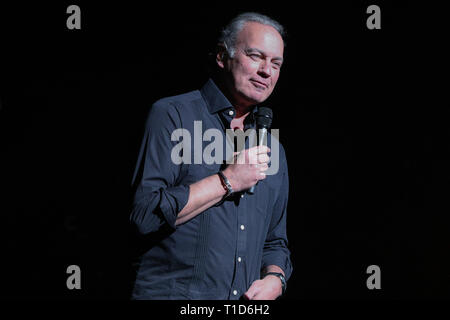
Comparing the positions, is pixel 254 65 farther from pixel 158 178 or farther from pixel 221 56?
pixel 158 178

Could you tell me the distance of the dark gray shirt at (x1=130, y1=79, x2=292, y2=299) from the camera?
1.42 m

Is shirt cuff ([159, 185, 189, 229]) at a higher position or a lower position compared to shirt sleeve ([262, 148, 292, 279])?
higher

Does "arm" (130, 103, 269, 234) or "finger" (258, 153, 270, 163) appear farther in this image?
"finger" (258, 153, 270, 163)

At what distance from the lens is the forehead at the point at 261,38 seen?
5.65 feet

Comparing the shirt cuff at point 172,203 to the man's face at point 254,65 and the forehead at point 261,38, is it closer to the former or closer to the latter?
the man's face at point 254,65

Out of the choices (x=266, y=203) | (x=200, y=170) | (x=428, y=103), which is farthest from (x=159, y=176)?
(x=428, y=103)

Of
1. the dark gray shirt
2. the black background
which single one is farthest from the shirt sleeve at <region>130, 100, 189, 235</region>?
the black background

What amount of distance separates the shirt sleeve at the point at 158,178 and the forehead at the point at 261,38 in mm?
400

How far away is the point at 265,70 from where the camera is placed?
170 cm

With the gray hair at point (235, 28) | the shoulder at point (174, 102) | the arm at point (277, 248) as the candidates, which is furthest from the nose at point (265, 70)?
the arm at point (277, 248)

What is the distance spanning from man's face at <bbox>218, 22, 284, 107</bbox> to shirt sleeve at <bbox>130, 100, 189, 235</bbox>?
11.2 inches

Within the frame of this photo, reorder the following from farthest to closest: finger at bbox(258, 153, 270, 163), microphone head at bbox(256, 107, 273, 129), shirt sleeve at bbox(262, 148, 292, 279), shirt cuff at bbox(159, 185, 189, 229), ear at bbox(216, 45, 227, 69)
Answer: shirt sleeve at bbox(262, 148, 292, 279) → ear at bbox(216, 45, 227, 69) → microphone head at bbox(256, 107, 273, 129) → finger at bbox(258, 153, 270, 163) → shirt cuff at bbox(159, 185, 189, 229)

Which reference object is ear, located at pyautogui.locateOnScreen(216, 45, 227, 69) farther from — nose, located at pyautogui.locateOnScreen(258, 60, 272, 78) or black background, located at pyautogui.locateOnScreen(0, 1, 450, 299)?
black background, located at pyautogui.locateOnScreen(0, 1, 450, 299)

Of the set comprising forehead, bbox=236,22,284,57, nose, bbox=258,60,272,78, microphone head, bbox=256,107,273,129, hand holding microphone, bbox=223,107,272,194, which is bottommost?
hand holding microphone, bbox=223,107,272,194
